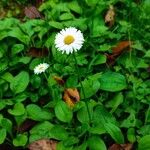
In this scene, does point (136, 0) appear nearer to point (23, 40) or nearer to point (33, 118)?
point (23, 40)

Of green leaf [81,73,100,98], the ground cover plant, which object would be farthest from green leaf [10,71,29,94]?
green leaf [81,73,100,98]

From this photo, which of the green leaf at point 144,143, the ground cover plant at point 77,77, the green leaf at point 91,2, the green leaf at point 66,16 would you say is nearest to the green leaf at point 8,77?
the ground cover plant at point 77,77

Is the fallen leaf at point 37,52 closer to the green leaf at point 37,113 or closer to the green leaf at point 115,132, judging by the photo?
the green leaf at point 37,113

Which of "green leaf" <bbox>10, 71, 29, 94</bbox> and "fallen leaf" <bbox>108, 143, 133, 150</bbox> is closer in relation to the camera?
"fallen leaf" <bbox>108, 143, 133, 150</bbox>

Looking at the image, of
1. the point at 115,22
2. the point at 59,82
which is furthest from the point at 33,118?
the point at 115,22

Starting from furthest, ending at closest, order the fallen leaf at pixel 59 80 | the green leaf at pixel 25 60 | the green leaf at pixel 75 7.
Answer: the green leaf at pixel 75 7 → the green leaf at pixel 25 60 → the fallen leaf at pixel 59 80

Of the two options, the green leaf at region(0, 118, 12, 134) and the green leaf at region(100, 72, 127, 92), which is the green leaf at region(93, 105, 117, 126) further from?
the green leaf at region(0, 118, 12, 134)

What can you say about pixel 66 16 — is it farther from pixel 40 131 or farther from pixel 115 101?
pixel 40 131
